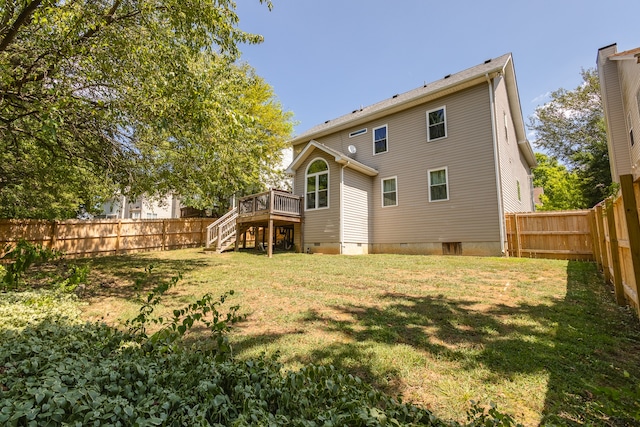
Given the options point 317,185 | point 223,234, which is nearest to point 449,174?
point 317,185

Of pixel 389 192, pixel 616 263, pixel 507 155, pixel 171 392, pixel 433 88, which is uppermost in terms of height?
pixel 433 88

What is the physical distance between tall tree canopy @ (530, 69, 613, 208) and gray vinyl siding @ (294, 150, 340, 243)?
1778cm

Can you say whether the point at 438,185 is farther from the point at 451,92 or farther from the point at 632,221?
the point at 632,221

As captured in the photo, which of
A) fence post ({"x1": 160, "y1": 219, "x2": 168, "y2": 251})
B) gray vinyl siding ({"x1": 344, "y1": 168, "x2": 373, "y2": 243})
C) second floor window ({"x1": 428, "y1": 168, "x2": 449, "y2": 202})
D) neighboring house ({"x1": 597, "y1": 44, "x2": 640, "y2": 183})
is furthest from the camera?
fence post ({"x1": 160, "y1": 219, "x2": 168, "y2": 251})

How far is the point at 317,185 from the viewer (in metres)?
13.6

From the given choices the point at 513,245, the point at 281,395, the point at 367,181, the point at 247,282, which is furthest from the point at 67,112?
the point at 513,245

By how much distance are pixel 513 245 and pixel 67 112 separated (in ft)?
42.7

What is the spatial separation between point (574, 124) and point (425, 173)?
73.0ft

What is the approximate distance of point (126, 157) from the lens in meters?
7.76

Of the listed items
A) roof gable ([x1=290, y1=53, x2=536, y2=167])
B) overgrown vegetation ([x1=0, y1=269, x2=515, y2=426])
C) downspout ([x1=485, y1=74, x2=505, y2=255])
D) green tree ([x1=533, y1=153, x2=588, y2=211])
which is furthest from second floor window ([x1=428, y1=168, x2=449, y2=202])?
green tree ([x1=533, y1=153, x2=588, y2=211])

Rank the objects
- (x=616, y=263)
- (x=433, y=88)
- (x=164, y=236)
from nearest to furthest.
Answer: (x=616, y=263)
(x=433, y=88)
(x=164, y=236)

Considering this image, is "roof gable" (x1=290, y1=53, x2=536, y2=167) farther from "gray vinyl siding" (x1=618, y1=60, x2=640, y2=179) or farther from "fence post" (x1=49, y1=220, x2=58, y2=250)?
"fence post" (x1=49, y1=220, x2=58, y2=250)

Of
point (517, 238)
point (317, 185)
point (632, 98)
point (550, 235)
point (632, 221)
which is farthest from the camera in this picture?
point (317, 185)

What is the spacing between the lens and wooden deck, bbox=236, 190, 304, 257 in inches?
493
